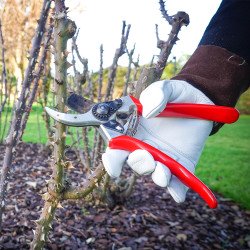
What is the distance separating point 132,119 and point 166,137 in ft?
0.69

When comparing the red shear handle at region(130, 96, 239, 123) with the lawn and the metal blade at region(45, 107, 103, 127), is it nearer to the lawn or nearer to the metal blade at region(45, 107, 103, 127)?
the metal blade at region(45, 107, 103, 127)

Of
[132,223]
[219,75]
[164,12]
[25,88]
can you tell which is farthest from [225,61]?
[132,223]

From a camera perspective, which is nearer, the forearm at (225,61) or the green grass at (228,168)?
the forearm at (225,61)

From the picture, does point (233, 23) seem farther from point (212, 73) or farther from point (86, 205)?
point (86, 205)

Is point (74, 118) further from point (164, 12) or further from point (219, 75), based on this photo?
point (164, 12)

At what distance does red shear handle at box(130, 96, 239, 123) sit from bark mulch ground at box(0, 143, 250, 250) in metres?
1.37

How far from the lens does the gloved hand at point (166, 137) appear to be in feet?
4.41

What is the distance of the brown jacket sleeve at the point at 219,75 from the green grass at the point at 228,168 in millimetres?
2560

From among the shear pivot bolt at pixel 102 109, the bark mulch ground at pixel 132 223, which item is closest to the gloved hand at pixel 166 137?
the shear pivot bolt at pixel 102 109

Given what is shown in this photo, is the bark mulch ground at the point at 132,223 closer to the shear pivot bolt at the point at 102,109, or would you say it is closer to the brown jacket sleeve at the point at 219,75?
the shear pivot bolt at the point at 102,109

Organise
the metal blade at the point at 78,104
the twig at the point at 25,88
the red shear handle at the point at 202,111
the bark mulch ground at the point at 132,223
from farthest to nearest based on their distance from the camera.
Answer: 1. the bark mulch ground at the point at 132,223
2. the twig at the point at 25,88
3. the metal blade at the point at 78,104
4. the red shear handle at the point at 202,111

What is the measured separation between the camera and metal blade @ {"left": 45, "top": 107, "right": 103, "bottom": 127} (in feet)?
4.81

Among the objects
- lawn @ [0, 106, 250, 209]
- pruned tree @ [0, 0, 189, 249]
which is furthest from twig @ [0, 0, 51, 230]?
lawn @ [0, 106, 250, 209]

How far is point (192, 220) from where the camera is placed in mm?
3133
